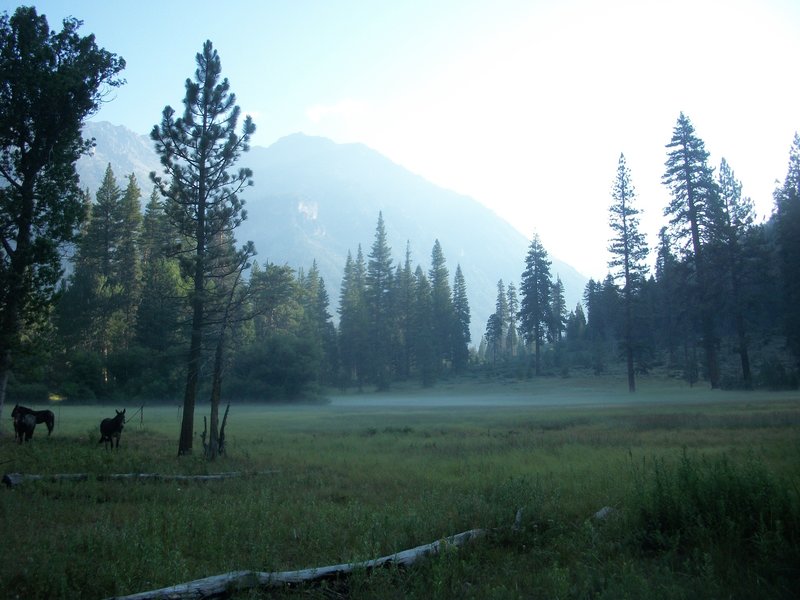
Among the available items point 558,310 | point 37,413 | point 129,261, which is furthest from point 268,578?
point 558,310

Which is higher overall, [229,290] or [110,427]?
[229,290]

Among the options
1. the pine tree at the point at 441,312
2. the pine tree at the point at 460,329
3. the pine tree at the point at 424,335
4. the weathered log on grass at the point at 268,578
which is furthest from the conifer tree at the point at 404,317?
the weathered log on grass at the point at 268,578

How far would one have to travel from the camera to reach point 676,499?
771 cm

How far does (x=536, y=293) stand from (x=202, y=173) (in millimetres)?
70111

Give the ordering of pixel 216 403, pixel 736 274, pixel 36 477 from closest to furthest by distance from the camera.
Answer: pixel 36 477, pixel 216 403, pixel 736 274

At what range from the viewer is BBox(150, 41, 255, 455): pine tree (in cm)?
2091

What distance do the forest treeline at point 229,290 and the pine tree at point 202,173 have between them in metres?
0.08

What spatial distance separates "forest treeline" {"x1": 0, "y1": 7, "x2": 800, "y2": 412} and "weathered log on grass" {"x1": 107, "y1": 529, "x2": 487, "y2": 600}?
12.9m

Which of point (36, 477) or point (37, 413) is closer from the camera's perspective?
point (36, 477)

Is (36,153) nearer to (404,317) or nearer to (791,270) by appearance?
(791,270)

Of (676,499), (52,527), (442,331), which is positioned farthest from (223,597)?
(442,331)

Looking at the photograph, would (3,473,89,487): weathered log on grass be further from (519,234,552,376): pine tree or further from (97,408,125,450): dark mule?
(519,234,552,376): pine tree

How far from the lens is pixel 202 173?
2147 cm

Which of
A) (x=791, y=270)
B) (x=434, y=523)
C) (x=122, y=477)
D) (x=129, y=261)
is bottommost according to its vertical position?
(x=122, y=477)
